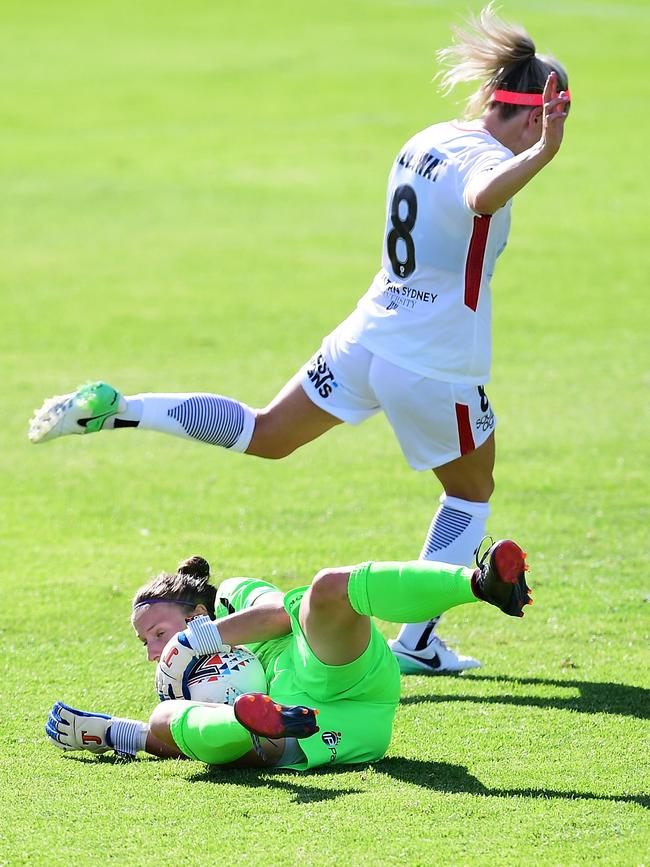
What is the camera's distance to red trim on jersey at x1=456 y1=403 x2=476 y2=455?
5.15m

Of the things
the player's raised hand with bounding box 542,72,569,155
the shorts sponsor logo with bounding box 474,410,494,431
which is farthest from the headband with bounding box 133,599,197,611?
the player's raised hand with bounding box 542,72,569,155

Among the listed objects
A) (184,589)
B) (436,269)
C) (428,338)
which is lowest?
(184,589)

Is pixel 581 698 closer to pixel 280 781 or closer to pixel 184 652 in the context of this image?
pixel 280 781

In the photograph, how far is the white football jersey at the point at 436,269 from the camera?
197 inches

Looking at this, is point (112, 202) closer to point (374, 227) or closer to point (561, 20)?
point (374, 227)

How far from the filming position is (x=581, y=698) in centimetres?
509

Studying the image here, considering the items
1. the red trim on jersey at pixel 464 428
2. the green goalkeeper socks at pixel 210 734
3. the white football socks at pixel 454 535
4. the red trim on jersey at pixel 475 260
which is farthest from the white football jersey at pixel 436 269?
the green goalkeeper socks at pixel 210 734

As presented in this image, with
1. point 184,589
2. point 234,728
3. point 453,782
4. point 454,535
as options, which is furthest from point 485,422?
point 234,728

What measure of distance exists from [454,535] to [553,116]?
65.8 inches

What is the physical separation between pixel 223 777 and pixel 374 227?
43.3 ft

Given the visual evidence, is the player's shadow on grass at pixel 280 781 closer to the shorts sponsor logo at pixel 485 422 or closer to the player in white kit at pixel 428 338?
the player in white kit at pixel 428 338

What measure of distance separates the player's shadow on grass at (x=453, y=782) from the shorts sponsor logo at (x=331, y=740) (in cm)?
14

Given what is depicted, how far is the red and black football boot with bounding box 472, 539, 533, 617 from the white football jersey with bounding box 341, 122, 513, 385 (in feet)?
4.68

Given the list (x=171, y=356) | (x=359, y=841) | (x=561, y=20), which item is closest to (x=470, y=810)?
(x=359, y=841)
